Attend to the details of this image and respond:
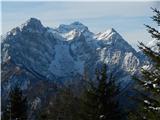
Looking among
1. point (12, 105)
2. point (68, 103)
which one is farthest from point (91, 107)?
point (68, 103)

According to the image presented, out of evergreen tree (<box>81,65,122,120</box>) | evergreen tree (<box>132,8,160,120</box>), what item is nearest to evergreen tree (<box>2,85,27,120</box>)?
evergreen tree (<box>81,65,122,120</box>)

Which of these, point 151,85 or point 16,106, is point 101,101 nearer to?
point 151,85

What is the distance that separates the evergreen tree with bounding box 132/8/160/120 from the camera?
1706 centimetres

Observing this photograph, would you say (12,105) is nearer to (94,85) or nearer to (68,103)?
(94,85)

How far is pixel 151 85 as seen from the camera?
17.4 m

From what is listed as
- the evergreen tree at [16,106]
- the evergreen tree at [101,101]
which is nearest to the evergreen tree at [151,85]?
the evergreen tree at [101,101]

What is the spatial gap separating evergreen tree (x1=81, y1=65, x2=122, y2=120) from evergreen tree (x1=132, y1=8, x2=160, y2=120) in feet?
41.5

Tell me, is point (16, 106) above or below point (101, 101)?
above

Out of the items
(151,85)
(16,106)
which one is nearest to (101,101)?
(151,85)

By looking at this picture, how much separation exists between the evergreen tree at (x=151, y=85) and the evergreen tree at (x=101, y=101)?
12.7 meters

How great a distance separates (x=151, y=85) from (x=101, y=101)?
13.6 metres

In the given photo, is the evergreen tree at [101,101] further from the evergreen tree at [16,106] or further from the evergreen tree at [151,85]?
the evergreen tree at [16,106]

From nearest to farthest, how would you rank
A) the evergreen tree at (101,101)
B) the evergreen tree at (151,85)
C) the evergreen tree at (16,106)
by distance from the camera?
the evergreen tree at (151,85)
the evergreen tree at (101,101)
the evergreen tree at (16,106)

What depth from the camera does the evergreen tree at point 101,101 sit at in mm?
30844
